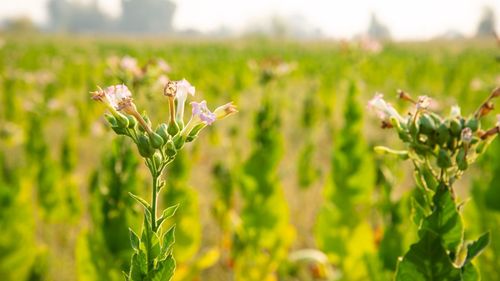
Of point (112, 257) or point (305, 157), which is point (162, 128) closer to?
point (112, 257)

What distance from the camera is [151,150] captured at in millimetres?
998

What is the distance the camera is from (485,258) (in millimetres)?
2656

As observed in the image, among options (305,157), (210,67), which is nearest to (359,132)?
(305,157)

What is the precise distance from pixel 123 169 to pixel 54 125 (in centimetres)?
696

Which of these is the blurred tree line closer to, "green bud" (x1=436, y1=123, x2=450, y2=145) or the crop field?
the crop field

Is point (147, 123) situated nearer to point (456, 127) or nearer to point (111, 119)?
point (111, 119)

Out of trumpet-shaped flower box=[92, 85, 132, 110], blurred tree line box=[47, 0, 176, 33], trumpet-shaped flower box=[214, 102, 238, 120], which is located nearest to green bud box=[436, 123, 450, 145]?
trumpet-shaped flower box=[214, 102, 238, 120]

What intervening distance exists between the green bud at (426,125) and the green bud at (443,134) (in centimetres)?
1

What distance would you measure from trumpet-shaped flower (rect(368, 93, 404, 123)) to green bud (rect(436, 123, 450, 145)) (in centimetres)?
12

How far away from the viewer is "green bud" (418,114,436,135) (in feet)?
3.65

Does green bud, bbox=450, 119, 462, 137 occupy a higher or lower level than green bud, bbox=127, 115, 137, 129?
lower

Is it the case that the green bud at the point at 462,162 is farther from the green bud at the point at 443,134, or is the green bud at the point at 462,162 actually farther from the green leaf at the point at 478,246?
the green leaf at the point at 478,246

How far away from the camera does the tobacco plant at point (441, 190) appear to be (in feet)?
3.63

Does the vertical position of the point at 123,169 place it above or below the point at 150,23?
Answer: below
